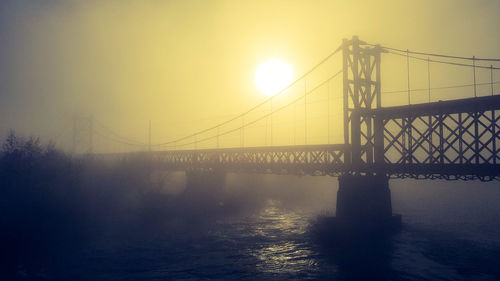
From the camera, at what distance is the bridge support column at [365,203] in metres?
33.2

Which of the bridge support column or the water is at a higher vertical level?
the bridge support column

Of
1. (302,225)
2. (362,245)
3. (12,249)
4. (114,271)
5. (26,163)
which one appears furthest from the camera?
(302,225)

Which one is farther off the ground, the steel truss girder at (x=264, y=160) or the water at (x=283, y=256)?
the steel truss girder at (x=264, y=160)

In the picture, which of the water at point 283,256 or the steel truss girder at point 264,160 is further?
the steel truss girder at point 264,160

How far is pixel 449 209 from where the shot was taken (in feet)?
176

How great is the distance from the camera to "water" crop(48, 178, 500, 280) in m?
21.7

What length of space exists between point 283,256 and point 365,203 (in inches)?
469

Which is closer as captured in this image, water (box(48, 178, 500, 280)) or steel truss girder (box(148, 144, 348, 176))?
water (box(48, 178, 500, 280))

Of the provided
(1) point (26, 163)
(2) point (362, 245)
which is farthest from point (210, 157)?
(2) point (362, 245)

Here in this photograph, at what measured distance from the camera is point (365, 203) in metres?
33.7

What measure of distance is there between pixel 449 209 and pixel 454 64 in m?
26.6

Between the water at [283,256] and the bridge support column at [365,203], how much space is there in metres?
2.36

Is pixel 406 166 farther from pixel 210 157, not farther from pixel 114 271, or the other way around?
pixel 210 157

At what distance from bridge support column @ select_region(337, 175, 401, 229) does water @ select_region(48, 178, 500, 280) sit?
236cm
